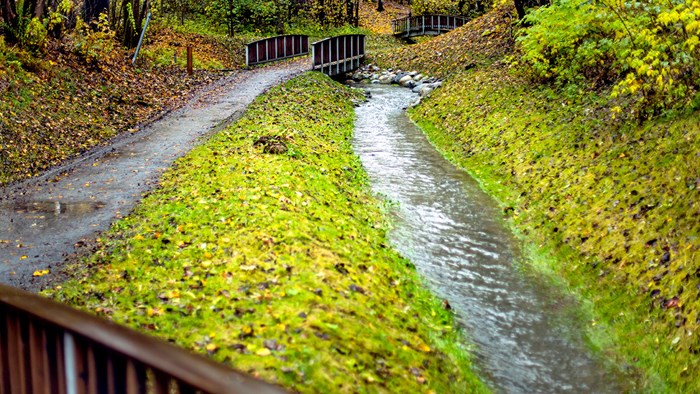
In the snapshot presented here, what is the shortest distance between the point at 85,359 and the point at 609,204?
367 inches

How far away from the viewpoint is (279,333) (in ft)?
19.0

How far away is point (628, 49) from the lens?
1120 cm

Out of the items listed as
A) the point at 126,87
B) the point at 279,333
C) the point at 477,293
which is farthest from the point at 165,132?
the point at 279,333

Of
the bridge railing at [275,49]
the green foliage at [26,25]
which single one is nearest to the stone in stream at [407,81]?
the bridge railing at [275,49]

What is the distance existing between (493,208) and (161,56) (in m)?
19.1

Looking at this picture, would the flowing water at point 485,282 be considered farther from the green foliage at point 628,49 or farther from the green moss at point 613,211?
the green foliage at point 628,49

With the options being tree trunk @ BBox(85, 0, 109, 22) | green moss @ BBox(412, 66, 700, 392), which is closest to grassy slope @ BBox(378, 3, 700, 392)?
green moss @ BBox(412, 66, 700, 392)

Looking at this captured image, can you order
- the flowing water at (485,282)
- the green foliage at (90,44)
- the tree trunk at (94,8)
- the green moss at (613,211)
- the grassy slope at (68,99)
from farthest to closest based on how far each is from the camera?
1. the tree trunk at (94,8)
2. the green foliage at (90,44)
3. the grassy slope at (68,99)
4. the green moss at (613,211)
5. the flowing water at (485,282)

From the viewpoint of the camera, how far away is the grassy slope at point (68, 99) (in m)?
13.0

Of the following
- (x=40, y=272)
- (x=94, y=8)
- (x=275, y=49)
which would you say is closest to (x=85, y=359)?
(x=40, y=272)

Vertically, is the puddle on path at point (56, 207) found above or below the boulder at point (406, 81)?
below

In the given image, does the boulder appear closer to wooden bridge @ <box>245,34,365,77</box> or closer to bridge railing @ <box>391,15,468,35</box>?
wooden bridge @ <box>245,34,365,77</box>

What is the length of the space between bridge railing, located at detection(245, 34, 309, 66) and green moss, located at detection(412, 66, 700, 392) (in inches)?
702

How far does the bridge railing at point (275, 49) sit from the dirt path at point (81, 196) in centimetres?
1392
